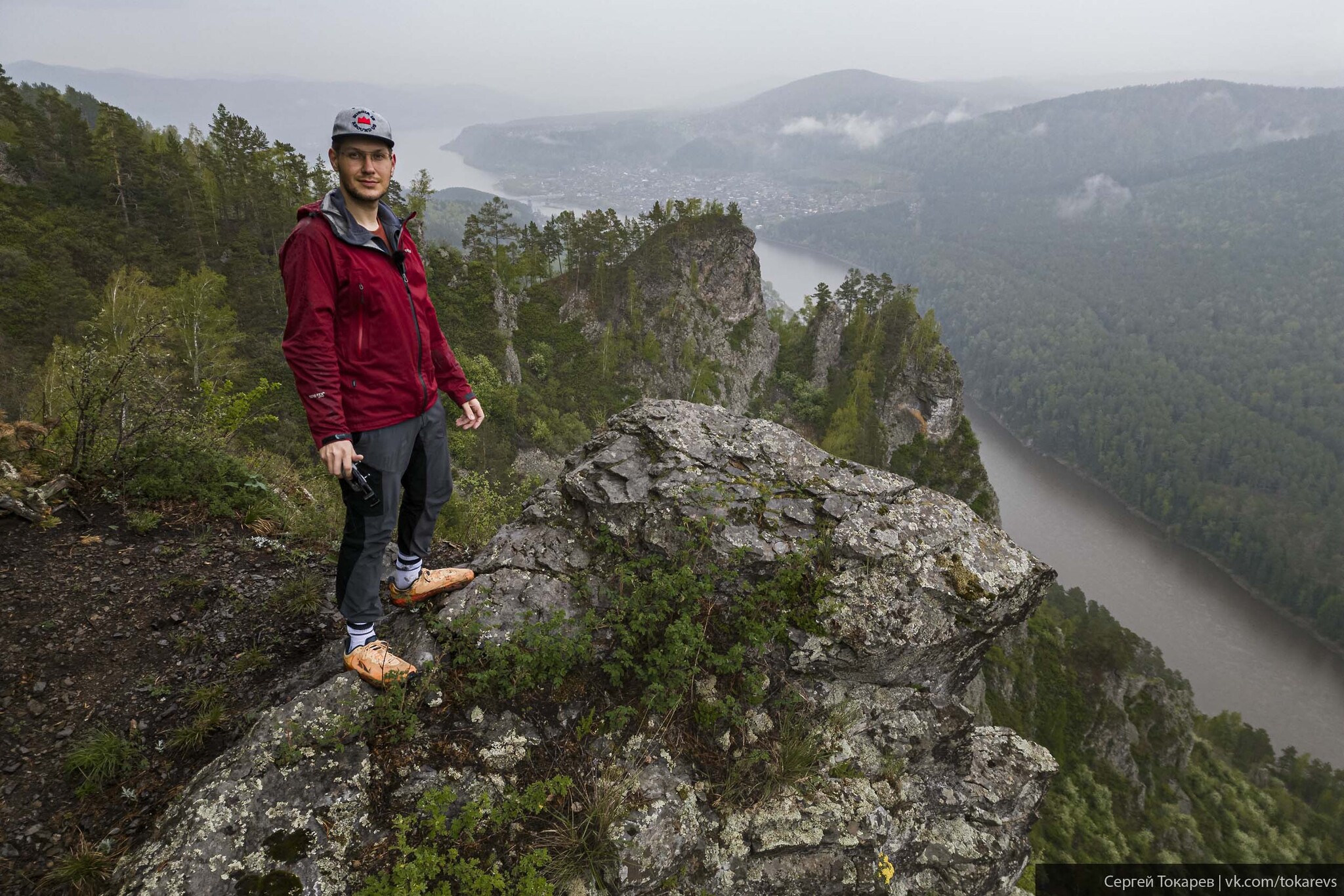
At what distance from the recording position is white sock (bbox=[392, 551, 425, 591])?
4.35m

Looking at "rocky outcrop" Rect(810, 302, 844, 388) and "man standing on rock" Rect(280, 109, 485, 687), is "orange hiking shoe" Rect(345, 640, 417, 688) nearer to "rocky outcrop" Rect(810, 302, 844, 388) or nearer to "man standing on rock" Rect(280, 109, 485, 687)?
"man standing on rock" Rect(280, 109, 485, 687)

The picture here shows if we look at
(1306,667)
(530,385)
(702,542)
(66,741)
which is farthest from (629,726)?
(1306,667)

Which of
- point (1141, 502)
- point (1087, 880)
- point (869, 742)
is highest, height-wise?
point (869, 742)

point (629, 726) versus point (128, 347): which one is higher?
point (128, 347)

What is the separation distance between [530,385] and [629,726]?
1777 inches

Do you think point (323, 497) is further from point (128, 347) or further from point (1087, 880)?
point (1087, 880)

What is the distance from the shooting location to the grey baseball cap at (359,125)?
3.16 metres

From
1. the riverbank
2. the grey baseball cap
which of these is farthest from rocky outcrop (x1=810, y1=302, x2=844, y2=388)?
the riverbank

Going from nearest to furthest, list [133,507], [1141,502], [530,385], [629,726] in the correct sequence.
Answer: [629,726] < [133,507] < [530,385] < [1141,502]

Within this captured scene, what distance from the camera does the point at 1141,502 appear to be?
94188mm

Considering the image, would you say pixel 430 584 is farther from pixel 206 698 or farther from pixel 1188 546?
pixel 1188 546

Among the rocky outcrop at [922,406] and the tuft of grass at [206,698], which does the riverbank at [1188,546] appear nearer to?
the rocky outcrop at [922,406]

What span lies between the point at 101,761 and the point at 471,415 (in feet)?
9.74

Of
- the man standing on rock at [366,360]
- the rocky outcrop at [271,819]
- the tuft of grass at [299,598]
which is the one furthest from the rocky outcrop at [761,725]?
the tuft of grass at [299,598]
